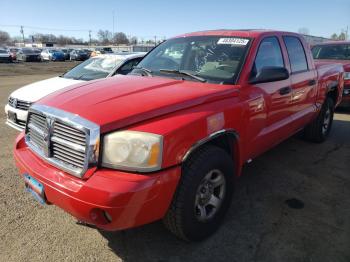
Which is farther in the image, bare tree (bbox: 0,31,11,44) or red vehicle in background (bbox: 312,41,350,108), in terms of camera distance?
bare tree (bbox: 0,31,11,44)

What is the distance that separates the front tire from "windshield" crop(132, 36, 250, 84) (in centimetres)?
86

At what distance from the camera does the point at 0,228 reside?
124 inches

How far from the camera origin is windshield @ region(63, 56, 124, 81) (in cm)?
661

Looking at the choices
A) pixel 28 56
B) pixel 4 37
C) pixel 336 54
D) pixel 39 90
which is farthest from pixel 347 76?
pixel 4 37

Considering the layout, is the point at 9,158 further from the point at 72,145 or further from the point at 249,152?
the point at 249,152

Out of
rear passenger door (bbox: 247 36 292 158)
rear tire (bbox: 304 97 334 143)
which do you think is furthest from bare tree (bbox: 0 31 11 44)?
rear passenger door (bbox: 247 36 292 158)

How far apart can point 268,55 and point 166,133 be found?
202 centimetres

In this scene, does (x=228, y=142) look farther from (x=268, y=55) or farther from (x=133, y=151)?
(x=268, y=55)

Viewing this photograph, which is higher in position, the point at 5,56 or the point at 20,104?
the point at 20,104

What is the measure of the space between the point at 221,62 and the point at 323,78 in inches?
104

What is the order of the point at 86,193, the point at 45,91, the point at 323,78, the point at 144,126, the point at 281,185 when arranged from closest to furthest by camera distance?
the point at 86,193 < the point at 144,126 < the point at 281,185 < the point at 323,78 < the point at 45,91

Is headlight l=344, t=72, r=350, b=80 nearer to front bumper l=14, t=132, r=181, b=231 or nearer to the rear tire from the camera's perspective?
the rear tire

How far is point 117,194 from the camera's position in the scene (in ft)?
7.25

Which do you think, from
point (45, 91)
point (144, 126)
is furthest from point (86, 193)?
point (45, 91)
